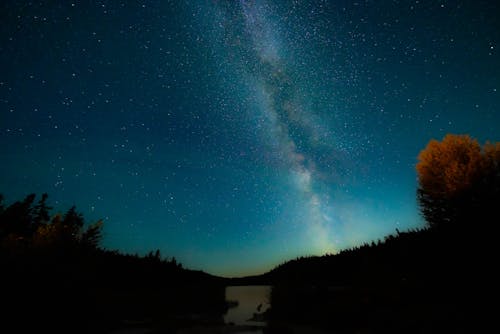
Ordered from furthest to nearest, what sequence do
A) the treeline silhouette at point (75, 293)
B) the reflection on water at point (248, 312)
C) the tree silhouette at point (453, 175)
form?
the tree silhouette at point (453, 175)
the reflection on water at point (248, 312)
the treeline silhouette at point (75, 293)

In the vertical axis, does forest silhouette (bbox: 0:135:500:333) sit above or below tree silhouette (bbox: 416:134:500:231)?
below

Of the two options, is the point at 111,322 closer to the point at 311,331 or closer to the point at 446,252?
the point at 311,331

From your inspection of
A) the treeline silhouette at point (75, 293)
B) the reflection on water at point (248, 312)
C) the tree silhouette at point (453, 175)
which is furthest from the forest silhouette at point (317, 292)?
the tree silhouette at point (453, 175)

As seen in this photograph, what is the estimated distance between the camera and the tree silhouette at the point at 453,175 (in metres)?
20.1

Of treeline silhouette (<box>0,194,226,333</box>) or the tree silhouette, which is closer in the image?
treeline silhouette (<box>0,194,226,333</box>)

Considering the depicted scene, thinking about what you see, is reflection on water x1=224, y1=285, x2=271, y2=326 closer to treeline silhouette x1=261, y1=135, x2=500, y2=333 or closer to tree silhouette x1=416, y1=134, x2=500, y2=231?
treeline silhouette x1=261, y1=135, x2=500, y2=333

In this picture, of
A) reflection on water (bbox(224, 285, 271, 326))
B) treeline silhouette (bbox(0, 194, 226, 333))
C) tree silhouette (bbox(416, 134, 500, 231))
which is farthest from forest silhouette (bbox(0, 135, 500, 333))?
tree silhouette (bbox(416, 134, 500, 231))

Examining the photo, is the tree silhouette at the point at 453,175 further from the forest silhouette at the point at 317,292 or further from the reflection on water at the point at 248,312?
the reflection on water at the point at 248,312

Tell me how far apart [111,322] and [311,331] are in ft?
24.2

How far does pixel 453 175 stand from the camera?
21.1m

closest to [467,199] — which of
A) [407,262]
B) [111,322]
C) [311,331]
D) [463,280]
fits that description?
[407,262]

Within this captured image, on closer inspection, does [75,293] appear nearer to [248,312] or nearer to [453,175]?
[248,312]

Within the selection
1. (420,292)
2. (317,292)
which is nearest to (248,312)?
(317,292)

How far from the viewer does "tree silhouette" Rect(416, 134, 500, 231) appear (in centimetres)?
2009
